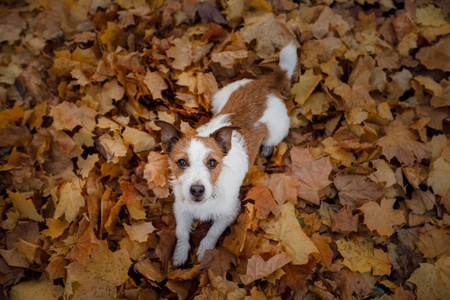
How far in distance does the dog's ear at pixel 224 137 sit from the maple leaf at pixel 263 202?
0.61 metres

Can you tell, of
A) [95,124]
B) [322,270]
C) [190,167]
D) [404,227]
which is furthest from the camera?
[95,124]

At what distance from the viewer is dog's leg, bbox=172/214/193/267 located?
3.03 m

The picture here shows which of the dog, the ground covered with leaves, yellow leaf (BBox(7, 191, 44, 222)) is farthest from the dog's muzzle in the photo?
yellow leaf (BBox(7, 191, 44, 222))

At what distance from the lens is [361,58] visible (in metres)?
3.82

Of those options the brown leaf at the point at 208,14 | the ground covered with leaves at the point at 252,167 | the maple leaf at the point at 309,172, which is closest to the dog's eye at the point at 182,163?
the ground covered with leaves at the point at 252,167

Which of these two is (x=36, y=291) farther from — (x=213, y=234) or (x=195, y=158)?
(x=195, y=158)

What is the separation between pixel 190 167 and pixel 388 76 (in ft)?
10.3

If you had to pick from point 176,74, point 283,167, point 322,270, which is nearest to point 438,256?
point 322,270

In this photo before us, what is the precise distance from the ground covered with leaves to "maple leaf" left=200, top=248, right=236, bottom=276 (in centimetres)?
2

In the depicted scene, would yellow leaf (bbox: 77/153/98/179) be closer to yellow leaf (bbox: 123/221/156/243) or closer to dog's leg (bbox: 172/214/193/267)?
yellow leaf (bbox: 123/221/156/243)

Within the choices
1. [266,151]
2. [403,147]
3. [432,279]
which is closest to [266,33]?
[266,151]

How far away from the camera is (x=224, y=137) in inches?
109

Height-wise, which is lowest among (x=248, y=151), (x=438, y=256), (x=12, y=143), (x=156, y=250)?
(x=438, y=256)

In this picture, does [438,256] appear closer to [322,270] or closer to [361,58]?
[322,270]
